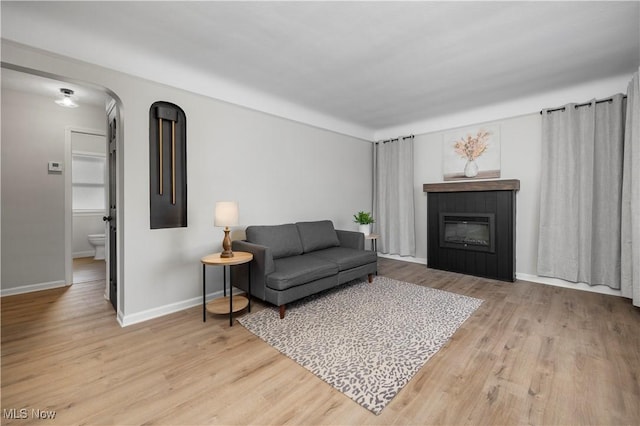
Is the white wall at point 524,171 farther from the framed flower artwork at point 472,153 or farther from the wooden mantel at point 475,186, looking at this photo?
the wooden mantel at point 475,186

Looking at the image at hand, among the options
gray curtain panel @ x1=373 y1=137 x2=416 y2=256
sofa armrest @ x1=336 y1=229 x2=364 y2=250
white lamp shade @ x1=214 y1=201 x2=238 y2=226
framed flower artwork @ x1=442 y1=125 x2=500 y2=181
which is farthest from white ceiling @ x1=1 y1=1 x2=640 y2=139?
sofa armrest @ x1=336 y1=229 x2=364 y2=250

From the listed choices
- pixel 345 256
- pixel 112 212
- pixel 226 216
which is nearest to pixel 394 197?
pixel 345 256

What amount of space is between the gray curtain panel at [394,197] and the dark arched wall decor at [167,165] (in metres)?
3.79

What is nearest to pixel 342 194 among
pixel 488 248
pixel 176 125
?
pixel 488 248

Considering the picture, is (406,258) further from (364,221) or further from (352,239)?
(352,239)

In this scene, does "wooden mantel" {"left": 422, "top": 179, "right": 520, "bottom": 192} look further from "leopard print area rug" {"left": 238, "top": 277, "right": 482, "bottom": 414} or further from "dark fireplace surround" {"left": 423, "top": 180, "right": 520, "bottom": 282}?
"leopard print area rug" {"left": 238, "top": 277, "right": 482, "bottom": 414}

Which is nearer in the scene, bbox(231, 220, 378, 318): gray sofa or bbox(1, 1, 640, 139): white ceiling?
bbox(1, 1, 640, 139): white ceiling

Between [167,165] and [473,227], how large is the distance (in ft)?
14.5

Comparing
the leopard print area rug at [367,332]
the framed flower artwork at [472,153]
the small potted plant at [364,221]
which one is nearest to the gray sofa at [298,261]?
the leopard print area rug at [367,332]

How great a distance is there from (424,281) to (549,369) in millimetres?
2110

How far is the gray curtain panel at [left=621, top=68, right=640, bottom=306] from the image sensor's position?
2.82 meters

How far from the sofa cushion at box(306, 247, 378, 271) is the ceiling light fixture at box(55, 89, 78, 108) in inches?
150

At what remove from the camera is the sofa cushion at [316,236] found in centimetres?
380

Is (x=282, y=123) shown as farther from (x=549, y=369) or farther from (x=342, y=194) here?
(x=549, y=369)
